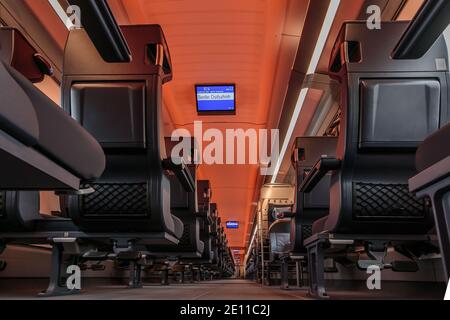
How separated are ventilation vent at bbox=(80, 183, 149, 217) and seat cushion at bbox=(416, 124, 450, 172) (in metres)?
1.38

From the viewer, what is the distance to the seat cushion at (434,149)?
3.29ft

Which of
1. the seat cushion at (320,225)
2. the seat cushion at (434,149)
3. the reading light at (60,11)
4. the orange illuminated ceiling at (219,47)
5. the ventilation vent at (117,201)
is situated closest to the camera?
→ the seat cushion at (434,149)

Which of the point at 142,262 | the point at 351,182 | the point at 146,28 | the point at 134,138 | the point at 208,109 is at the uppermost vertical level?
the point at 208,109

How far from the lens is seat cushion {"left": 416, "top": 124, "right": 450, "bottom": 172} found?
1.00 m

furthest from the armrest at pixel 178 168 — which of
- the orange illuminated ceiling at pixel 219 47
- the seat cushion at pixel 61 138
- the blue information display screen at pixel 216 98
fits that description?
the blue information display screen at pixel 216 98

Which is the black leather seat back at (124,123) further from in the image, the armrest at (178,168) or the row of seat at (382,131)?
the row of seat at (382,131)

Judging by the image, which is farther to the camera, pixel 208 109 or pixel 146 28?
pixel 208 109

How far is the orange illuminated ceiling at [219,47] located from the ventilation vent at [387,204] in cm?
267

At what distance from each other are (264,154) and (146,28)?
685 centimetres

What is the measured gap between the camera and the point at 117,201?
213cm

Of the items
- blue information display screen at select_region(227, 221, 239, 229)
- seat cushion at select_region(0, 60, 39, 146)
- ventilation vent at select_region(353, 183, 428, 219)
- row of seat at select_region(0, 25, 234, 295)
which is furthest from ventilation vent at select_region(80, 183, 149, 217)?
blue information display screen at select_region(227, 221, 239, 229)
